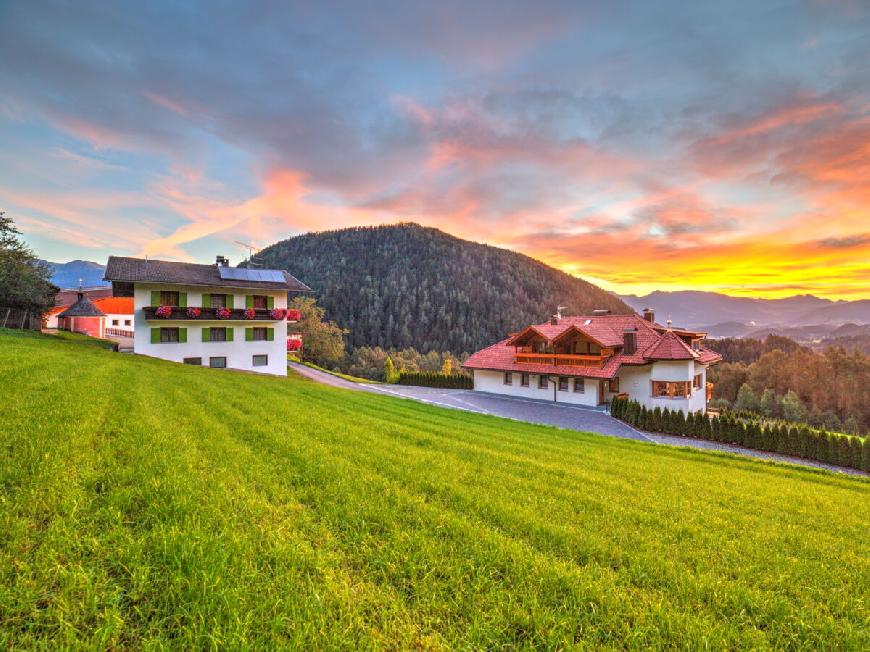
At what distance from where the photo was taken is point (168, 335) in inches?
1072

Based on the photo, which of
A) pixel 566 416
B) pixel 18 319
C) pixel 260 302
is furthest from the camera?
pixel 260 302

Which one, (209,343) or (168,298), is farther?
(209,343)

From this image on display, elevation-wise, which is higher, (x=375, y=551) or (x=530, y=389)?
(x=375, y=551)

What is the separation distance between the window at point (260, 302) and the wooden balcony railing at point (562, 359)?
72.4ft

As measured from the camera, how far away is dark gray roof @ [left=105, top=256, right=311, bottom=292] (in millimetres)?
26022

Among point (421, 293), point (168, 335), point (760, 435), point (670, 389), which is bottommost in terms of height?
point (760, 435)

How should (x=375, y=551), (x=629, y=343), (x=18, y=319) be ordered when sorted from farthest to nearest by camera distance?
(x=18, y=319) → (x=629, y=343) → (x=375, y=551)

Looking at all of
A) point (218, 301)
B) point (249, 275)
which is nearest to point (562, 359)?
point (249, 275)

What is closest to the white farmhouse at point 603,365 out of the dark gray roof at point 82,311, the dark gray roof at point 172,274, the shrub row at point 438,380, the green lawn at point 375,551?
the shrub row at point 438,380

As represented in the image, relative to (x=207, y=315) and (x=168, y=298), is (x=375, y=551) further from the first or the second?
(x=168, y=298)

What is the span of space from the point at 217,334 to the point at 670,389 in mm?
35083

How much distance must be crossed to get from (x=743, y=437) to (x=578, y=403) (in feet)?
33.2

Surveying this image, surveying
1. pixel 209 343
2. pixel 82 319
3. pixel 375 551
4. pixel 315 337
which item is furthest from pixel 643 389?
pixel 82 319

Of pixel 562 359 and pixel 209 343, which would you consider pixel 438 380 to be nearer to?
pixel 562 359
